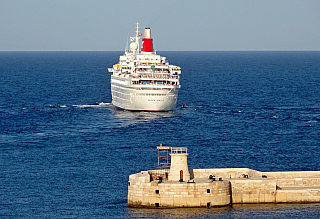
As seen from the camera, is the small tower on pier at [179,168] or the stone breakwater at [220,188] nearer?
the stone breakwater at [220,188]

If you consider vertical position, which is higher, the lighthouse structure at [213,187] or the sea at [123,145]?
the lighthouse structure at [213,187]

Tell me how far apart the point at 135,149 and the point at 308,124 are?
3759 centimetres

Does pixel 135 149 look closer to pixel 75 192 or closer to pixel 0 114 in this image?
pixel 75 192

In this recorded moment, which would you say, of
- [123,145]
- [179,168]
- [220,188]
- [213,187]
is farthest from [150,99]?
[213,187]

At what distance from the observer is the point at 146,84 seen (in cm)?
13288

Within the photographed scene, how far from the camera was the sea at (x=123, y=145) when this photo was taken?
6706cm

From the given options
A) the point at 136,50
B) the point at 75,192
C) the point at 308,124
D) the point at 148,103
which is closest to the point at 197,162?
the point at 75,192

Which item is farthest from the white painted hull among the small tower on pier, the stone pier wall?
the stone pier wall

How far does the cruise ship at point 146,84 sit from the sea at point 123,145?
7.70 feet

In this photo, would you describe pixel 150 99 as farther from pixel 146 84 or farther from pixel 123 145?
pixel 123 145

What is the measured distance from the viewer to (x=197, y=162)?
Answer: 285ft

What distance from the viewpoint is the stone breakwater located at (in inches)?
2532

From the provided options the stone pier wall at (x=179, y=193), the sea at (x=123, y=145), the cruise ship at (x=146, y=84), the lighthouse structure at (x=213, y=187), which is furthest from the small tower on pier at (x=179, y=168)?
the cruise ship at (x=146, y=84)

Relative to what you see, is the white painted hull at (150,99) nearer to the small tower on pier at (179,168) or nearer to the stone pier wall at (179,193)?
the small tower on pier at (179,168)
